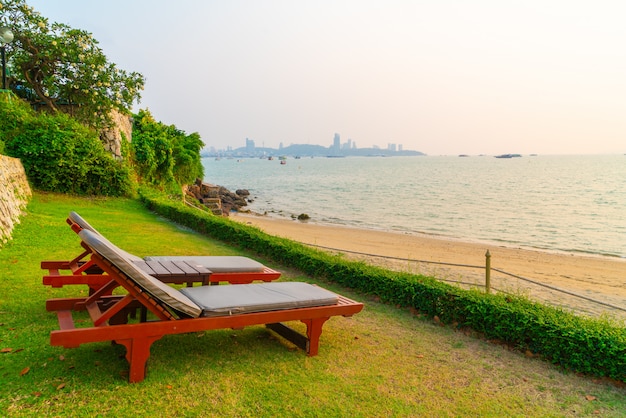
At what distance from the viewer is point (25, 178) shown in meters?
14.3

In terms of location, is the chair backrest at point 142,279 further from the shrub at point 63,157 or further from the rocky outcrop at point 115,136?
the rocky outcrop at point 115,136

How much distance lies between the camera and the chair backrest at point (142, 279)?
353cm

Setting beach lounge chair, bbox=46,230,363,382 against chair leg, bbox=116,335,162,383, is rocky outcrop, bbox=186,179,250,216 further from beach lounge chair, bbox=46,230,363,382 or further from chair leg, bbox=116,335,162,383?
chair leg, bbox=116,335,162,383

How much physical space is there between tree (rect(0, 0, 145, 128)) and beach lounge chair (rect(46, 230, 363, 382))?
16.6 metres

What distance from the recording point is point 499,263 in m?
16.3

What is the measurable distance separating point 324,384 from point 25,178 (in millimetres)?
13917

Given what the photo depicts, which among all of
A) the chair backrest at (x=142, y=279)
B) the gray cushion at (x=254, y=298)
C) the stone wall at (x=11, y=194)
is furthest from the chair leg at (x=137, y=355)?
the stone wall at (x=11, y=194)

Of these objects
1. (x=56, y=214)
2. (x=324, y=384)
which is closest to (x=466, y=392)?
(x=324, y=384)

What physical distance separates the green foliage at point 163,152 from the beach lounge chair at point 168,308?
17.9 metres

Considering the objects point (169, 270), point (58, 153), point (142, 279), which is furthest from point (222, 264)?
point (58, 153)

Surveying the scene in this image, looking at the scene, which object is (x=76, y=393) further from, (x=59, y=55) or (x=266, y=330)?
A: (x=59, y=55)

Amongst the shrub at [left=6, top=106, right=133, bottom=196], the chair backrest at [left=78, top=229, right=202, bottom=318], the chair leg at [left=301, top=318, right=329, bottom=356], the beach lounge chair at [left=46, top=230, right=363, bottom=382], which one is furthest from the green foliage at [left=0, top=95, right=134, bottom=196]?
the chair leg at [left=301, top=318, right=329, bottom=356]

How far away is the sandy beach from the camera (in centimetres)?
1111

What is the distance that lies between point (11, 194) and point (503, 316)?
434 inches
